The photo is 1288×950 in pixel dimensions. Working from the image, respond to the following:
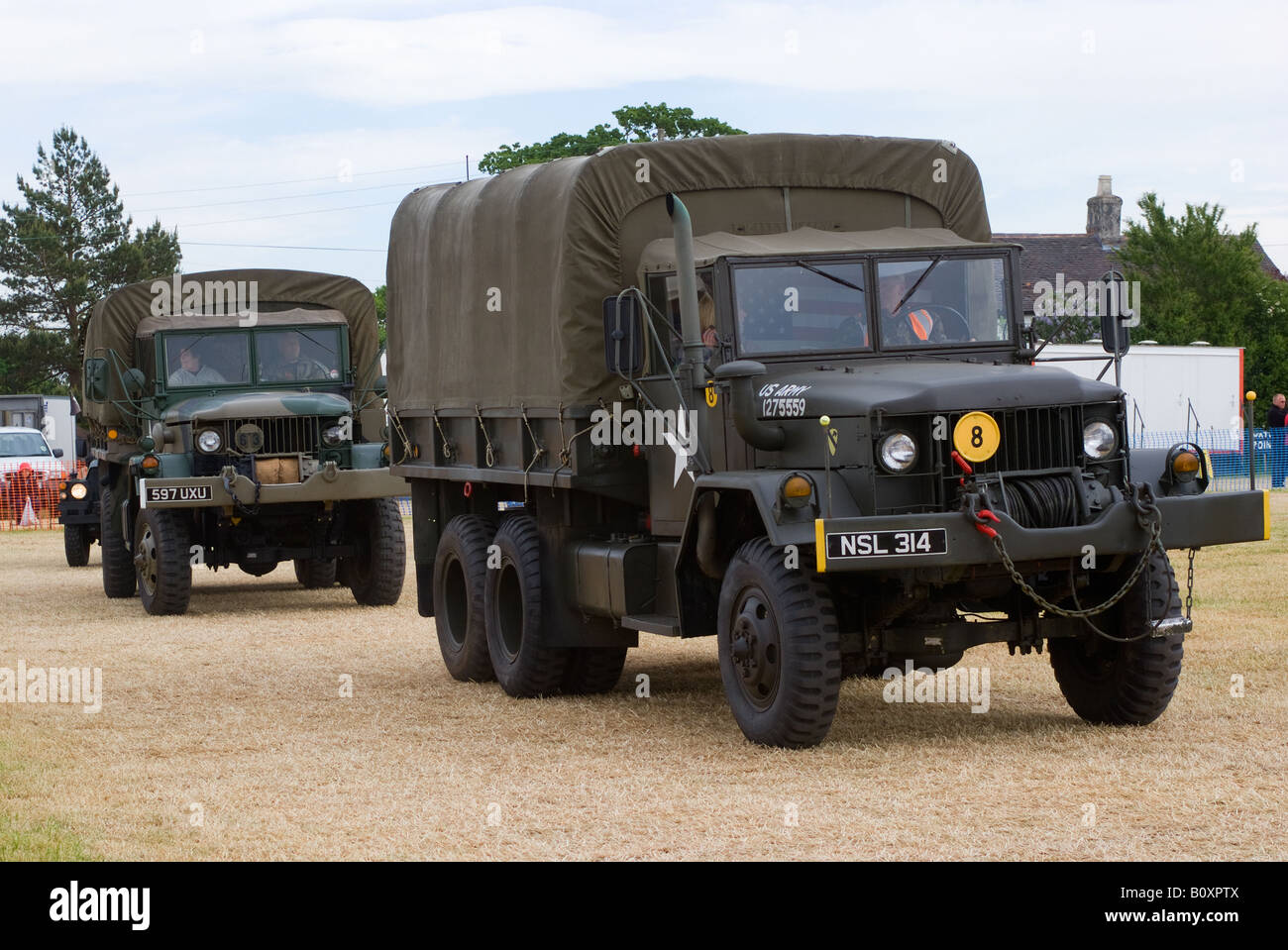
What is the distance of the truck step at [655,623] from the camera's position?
31.0 ft

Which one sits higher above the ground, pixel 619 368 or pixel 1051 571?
pixel 619 368

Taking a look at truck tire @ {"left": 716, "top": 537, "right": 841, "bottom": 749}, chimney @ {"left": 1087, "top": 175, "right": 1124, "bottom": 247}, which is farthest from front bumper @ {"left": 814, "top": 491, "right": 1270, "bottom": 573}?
chimney @ {"left": 1087, "top": 175, "right": 1124, "bottom": 247}

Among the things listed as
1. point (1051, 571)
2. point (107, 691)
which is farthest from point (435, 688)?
point (1051, 571)

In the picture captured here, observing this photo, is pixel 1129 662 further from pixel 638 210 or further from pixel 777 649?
pixel 638 210

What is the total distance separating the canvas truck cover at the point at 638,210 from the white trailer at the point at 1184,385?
2618 cm

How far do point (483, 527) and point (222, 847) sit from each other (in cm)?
532

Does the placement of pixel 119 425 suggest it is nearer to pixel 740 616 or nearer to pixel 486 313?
pixel 486 313

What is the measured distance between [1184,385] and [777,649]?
3010 cm

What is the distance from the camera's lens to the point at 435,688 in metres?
11.9

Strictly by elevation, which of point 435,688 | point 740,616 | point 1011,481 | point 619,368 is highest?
point 619,368

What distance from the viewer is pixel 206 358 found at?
1850cm

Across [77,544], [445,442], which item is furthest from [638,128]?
[445,442]

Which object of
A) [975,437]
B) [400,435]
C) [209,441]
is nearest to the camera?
[975,437]
